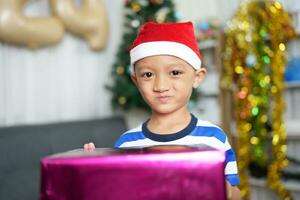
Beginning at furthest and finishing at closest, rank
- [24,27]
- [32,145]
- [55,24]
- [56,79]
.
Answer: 1. [56,79]
2. [55,24]
3. [24,27]
4. [32,145]

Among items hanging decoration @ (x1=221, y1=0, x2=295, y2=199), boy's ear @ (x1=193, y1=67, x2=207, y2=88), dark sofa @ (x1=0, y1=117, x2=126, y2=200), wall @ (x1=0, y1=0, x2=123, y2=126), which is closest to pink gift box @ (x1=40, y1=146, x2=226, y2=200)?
boy's ear @ (x1=193, y1=67, x2=207, y2=88)

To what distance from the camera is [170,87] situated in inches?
32.2

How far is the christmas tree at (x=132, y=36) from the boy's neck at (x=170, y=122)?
1.92m

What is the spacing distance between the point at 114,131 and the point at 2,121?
0.75 metres

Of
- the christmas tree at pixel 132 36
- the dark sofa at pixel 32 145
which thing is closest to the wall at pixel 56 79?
the christmas tree at pixel 132 36

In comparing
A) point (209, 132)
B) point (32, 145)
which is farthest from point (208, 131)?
point (32, 145)

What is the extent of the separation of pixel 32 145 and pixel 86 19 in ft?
3.38

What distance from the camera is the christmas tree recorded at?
280 cm

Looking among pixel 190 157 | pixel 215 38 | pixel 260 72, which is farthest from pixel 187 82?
pixel 215 38

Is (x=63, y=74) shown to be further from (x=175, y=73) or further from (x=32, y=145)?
(x=175, y=73)

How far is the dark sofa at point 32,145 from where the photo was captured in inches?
74.7

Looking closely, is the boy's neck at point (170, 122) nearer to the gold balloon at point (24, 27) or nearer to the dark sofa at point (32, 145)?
the dark sofa at point (32, 145)

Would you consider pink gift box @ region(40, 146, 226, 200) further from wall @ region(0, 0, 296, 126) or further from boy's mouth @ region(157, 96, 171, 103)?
wall @ region(0, 0, 296, 126)

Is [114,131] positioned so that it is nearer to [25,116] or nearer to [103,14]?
[25,116]
